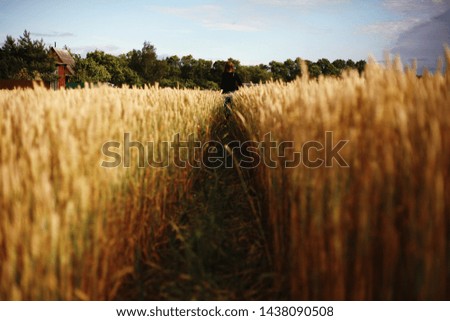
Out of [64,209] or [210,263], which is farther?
[210,263]

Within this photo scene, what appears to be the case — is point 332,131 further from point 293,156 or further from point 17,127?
point 17,127

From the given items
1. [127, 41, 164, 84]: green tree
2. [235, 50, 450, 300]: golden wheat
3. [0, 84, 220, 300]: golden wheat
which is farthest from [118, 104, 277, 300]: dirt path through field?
[127, 41, 164, 84]: green tree

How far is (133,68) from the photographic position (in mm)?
56312

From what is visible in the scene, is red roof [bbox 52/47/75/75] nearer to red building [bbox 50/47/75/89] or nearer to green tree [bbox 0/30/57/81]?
red building [bbox 50/47/75/89]

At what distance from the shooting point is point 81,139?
1.61 m

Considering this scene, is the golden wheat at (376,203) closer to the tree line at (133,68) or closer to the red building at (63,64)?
the tree line at (133,68)

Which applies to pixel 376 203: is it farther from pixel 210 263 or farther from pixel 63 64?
pixel 63 64

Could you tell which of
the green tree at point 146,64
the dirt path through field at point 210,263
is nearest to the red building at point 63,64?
the green tree at point 146,64

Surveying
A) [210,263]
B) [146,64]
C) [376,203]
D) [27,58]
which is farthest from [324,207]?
[146,64]

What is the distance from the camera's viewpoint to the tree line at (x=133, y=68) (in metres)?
34.1

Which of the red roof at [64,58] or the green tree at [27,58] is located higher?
the red roof at [64,58]

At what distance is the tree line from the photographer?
112 feet

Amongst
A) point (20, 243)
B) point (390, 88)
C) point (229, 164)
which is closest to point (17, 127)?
point (20, 243)

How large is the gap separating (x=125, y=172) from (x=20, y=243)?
0.70 m
